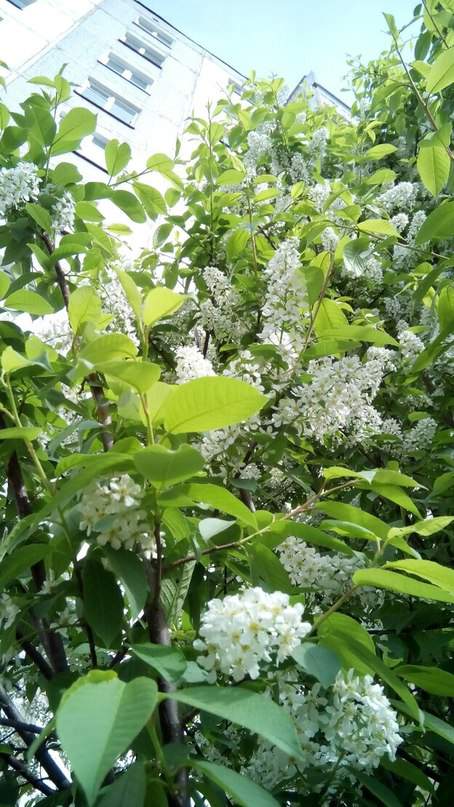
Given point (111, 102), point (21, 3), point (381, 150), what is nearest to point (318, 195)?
point (381, 150)

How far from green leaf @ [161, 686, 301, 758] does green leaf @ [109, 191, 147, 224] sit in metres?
1.67

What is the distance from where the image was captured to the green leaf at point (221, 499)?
36.4 inches

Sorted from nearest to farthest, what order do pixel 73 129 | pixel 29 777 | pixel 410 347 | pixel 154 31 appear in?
pixel 29 777
pixel 73 129
pixel 410 347
pixel 154 31

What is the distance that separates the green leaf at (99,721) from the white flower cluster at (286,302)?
0.99 meters

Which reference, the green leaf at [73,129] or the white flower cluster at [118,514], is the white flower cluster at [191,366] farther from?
the green leaf at [73,129]

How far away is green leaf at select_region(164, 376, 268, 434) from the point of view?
35.0 inches

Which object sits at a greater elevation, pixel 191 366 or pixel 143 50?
pixel 143 50

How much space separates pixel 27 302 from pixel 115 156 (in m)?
1.01

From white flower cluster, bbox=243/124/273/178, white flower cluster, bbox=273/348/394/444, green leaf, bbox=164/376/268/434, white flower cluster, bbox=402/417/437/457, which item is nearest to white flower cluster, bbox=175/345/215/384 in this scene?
white flower cluster, bbox=273/348/394/444

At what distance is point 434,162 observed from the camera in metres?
1.62

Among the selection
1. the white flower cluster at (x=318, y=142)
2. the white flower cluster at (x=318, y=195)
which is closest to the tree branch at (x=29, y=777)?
the white flower cluster at (x=318, y=195)

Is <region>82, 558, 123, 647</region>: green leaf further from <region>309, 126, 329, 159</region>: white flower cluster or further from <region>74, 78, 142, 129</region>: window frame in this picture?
<region>74, 78, 142, 129</region>: window frame

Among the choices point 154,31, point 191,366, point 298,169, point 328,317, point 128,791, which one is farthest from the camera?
point 154,31

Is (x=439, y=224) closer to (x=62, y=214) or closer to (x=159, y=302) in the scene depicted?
(x=159, y=302)
